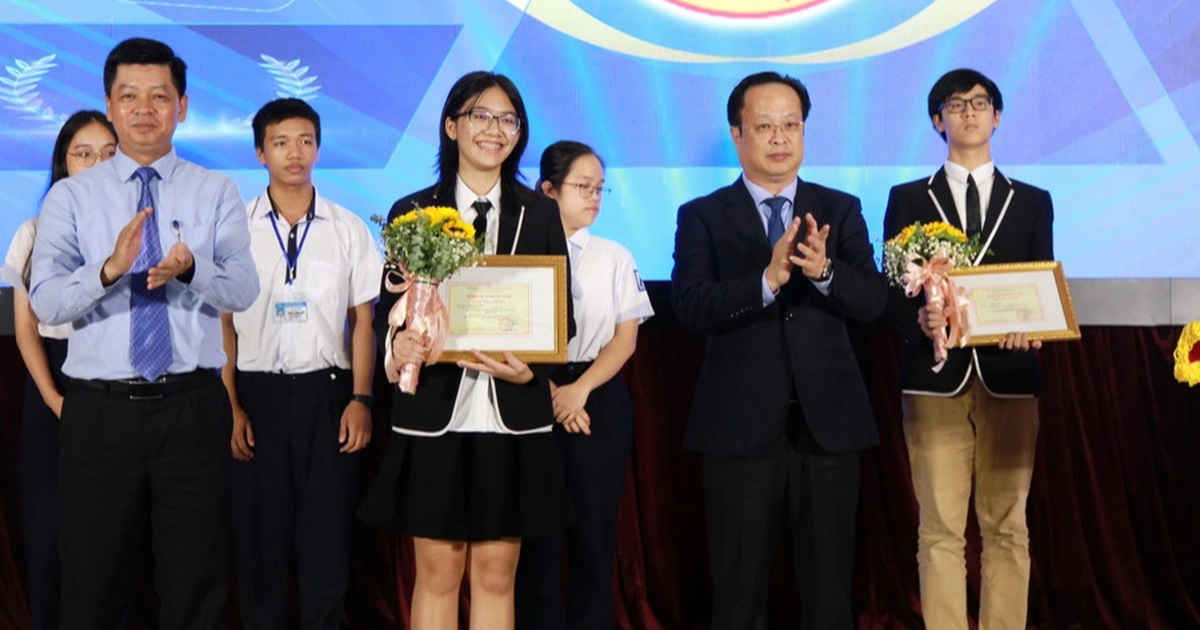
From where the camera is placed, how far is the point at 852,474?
3.23 metres

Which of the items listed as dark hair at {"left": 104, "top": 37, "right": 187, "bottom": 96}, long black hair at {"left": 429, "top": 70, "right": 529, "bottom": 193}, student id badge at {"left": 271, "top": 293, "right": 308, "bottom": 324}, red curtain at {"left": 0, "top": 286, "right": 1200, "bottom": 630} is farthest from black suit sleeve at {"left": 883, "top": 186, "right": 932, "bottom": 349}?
dark hair at {"left": 104, "top": 37, "right": 187, "bottom": 96}

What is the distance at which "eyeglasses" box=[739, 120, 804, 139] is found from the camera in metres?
3.26

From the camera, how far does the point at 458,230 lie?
2.76 metres

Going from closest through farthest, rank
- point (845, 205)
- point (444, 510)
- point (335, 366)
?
point (444, 510), point (845, 205), point (335, 366)

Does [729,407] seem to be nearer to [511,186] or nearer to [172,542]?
[511,186]

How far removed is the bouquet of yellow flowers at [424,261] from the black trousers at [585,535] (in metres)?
0.81

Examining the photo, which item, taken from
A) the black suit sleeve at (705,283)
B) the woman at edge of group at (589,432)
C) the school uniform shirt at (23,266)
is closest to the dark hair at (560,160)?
the woman at edge of group at (589,432)

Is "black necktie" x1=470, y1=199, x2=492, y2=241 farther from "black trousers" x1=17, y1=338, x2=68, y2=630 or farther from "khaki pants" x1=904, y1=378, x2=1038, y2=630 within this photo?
"black trousers" x1=17, y1=338, x2=68, y2=630

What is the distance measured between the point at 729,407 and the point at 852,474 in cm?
38

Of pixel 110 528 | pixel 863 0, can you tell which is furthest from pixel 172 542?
pixel 863 0

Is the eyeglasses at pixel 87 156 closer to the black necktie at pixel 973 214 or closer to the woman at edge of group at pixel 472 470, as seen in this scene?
the woman at edge of group at pixel 472 470

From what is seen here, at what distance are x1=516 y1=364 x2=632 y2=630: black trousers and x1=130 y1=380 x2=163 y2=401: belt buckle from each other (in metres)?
1.13

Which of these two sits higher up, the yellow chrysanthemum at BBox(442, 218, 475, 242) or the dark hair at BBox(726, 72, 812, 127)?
the dark hair at BBox(726, 72, 812, 127)

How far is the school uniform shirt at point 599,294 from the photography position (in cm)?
362
